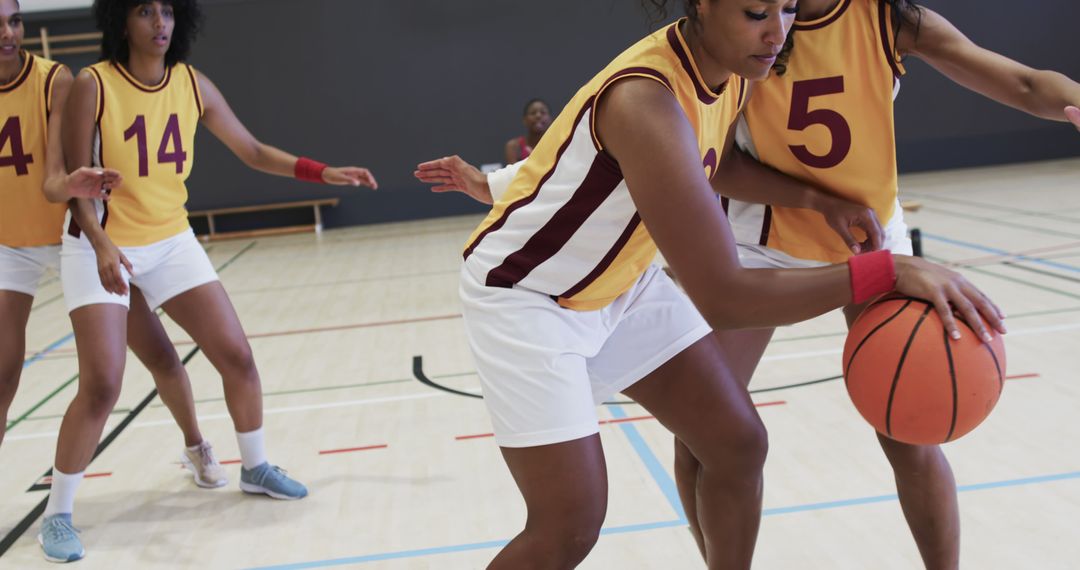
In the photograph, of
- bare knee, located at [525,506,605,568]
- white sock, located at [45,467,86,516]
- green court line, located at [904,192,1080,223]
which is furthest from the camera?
green court line, located at [904,192,1080,223]

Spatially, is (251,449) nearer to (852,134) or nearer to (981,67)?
(852,134)

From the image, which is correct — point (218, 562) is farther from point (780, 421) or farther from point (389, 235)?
point (389, 235)

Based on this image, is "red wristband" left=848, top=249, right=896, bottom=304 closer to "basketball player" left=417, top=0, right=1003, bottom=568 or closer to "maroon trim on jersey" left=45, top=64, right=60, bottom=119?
"basketball player" left=417, top=0, right=1003, bottom=568

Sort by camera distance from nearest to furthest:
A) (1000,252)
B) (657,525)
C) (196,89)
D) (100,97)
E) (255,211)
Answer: (657,525)
(100,97)
(196,89)
(1000,252)
(255,211)

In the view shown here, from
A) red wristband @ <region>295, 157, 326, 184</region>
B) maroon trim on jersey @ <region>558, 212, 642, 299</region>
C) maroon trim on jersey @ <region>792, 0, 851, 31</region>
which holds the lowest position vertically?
red wristband @ <region>295, 157, 326, 184</region>

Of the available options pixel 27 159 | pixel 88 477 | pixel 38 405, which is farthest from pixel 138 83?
pixel 38 405

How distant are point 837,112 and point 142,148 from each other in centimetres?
236

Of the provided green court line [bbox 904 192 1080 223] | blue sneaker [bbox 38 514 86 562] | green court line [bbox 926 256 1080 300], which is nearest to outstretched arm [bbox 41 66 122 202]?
blue sneaker [bbox 38 514 86 562]

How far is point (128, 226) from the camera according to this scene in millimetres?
3312

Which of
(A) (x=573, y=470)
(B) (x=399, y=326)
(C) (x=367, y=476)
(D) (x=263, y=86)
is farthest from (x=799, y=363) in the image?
(D) (x=263, y=86)

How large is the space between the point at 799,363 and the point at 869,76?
2.84m

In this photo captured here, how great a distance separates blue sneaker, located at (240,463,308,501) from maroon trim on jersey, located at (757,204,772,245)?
208cm

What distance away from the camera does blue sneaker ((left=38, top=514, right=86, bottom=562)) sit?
3205 mm

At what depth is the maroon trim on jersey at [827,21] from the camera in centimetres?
210
